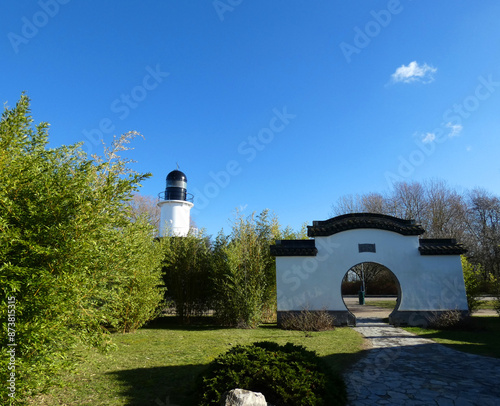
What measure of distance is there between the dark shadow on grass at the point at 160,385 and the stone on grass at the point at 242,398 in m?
0.58

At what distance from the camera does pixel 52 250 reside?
11.7 ft

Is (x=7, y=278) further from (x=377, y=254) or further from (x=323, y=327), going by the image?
(x=377, y=254)

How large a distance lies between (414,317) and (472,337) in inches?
93.8

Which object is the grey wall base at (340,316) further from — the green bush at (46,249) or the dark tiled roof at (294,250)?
the green bush at (46,249)

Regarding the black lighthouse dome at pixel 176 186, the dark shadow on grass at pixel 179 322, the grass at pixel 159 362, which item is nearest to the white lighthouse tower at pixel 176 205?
the black lighthouse dome at pixel 176 186

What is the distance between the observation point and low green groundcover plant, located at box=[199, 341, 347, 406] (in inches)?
152

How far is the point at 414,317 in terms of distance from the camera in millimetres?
11539

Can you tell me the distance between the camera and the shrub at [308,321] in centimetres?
1080

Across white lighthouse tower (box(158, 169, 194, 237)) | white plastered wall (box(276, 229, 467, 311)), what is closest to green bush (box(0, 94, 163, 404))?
white plastered wall (box(276, 229, 467, 311))

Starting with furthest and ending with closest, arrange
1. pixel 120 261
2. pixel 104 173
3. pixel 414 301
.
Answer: pixel 414 301, pixel 104 173, pixel 120 261

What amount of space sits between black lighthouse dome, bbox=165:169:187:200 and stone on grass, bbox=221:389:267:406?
18255 millimetres

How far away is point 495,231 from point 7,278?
3399 cm

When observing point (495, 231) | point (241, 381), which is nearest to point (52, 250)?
point (241, 381)

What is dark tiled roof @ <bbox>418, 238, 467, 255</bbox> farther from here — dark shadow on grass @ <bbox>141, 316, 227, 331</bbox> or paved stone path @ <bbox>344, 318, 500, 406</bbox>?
dark shadow on grass @ <bbox>141, 316, 227, 331</bbox>
